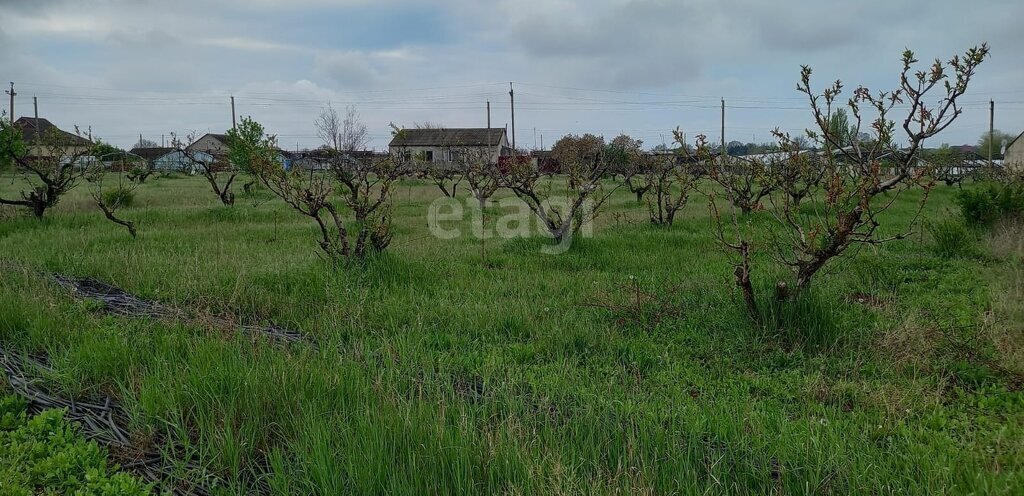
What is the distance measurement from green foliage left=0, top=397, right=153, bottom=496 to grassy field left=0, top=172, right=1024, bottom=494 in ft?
0.80

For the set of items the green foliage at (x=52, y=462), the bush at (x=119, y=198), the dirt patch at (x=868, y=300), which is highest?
the bush at (x=119, y=198)

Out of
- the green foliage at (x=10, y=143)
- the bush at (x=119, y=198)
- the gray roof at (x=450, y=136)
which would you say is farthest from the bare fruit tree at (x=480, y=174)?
the gray roof at (x=450, y=136)

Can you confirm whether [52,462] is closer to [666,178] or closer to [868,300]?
[868,300]

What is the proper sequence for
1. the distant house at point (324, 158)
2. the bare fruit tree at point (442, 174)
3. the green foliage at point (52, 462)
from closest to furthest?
the green foliage at point (52, 462) → the distant house at point (324, 158) → the bare fruit tree at point (442, 174)

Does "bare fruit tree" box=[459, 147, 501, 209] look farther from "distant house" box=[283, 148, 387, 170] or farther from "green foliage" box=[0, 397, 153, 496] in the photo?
"green foliage" box=[0, 397, 153, 496]

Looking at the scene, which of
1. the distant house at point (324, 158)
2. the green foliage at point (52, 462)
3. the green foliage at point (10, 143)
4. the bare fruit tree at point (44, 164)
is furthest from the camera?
the green foliage at point (10, 143)

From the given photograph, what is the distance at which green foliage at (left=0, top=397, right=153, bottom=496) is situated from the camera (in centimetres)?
242

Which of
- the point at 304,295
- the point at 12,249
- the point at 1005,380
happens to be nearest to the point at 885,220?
the point at 1005,380

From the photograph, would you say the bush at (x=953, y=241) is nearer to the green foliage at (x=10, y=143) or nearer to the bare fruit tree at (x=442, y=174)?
the bare fruit tree at (x=442, y=174)

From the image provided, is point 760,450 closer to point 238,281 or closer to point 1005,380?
point 1005,380

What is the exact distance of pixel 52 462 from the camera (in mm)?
2551

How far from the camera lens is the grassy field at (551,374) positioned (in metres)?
2.49

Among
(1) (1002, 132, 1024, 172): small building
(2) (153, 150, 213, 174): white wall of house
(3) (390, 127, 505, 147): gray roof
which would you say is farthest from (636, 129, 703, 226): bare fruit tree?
(1) (1002, 132, 1024, 172): small building

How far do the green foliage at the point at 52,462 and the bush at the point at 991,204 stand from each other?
38.1ft
